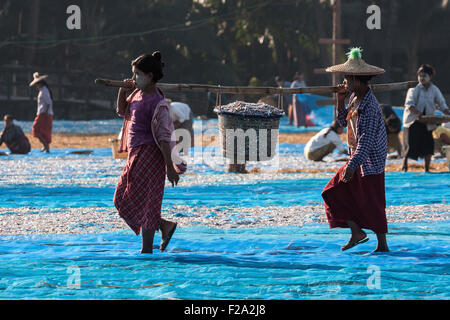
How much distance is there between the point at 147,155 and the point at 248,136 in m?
5.23

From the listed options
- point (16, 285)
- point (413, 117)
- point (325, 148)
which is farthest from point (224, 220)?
point (325, 148)

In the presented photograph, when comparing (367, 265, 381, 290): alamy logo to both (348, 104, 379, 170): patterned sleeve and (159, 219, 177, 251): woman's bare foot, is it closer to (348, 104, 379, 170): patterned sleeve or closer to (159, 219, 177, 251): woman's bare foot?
(348, 104, 379, 170): patterned sleeve

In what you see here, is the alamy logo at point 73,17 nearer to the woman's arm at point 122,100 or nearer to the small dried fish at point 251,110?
the small dried fish at point 251,110

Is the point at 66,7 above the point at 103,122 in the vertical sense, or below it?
above

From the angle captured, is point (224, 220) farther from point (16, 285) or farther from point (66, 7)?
point (66, 7)

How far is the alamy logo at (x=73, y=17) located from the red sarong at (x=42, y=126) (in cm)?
1217

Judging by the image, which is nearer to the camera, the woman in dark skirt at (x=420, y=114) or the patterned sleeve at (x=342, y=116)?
the patterned sleeve at (x=342, y=116)

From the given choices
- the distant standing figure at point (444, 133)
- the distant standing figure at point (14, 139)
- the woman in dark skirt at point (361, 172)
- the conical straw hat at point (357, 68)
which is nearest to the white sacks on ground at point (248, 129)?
the distant standing figure at point (444, 133)

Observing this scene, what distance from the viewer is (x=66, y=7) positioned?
30078 mm

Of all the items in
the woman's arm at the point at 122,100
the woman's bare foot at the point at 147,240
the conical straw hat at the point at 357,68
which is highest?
the conical straw hat at the point at 357,68

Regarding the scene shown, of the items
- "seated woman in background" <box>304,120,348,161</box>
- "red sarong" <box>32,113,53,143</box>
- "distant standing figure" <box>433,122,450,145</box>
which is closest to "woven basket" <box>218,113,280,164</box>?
"seated woman in background" <box>304,120,348,161</box>

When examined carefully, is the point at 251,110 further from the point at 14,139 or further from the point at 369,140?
the point at 14,139

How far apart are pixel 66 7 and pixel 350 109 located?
25.1m

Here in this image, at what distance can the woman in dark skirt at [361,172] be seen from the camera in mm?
6094
